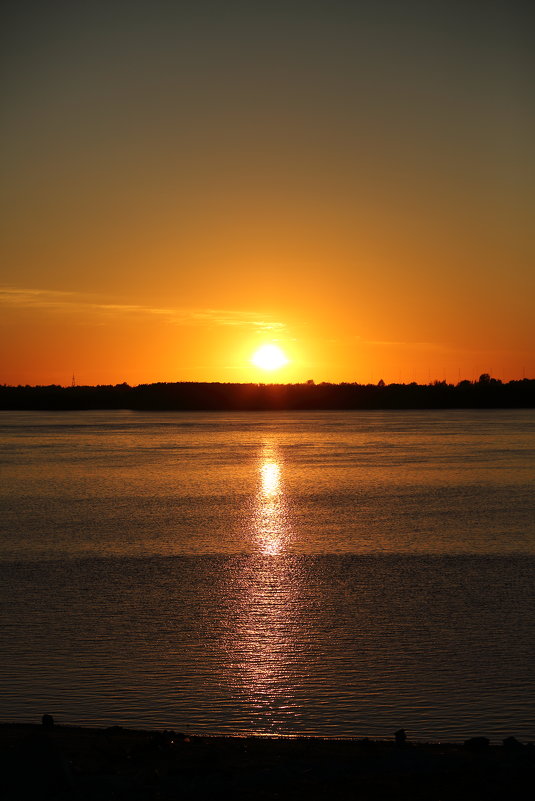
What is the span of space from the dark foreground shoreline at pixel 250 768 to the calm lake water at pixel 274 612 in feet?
3.34

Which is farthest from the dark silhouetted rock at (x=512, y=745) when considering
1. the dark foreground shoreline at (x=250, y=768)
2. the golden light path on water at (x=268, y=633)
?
the golden light path on water at (x=268, y=633)

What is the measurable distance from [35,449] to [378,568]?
179 ft

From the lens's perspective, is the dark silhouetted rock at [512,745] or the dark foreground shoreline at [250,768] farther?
the dark silhouetted rock at [512,745]

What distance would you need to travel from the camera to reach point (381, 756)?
755 centimetres

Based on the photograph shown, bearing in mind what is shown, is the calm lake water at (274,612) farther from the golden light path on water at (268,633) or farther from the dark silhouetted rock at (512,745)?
the dark silhouetted rock at (512,745)

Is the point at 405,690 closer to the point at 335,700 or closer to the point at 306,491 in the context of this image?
the point at 335,700

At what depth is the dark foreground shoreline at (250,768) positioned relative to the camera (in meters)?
6.62

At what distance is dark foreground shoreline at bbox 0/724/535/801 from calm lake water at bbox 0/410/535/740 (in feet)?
3.34

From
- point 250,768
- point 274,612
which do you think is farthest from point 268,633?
point 250,768

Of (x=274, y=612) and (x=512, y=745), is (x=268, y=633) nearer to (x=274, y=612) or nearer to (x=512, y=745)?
(x=274, y=612)

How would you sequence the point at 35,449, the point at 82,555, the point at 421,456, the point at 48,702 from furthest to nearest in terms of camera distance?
the point at 35,449 → the point at 421,456 → the point at 82,555 → the point at 48,702

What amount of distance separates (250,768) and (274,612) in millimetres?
7156

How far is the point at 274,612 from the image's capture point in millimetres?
14469

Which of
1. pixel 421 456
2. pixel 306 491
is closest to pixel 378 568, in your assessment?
pixel 306 491
